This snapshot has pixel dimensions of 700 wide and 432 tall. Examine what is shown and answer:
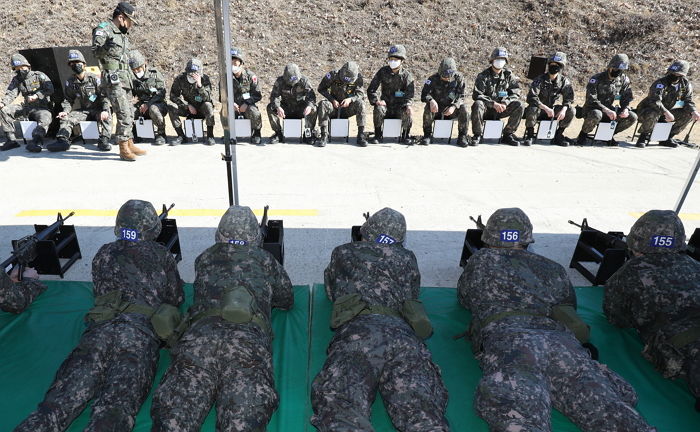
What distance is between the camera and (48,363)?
130 inches

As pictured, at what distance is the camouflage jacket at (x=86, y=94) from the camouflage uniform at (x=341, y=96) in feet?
13.8

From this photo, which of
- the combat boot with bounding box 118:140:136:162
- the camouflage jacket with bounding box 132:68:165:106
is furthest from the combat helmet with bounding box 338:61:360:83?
the combat boot with bounding box 118:140:136:162

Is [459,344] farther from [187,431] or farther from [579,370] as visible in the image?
[187,431]

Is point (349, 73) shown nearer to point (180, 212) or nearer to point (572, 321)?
point (180, 212)

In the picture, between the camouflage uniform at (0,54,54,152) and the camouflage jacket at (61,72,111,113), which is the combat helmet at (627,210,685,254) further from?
the camouflage uniform at (0,54,54,152)

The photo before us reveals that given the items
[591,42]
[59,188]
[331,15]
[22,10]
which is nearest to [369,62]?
[331,15]

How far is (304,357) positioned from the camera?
343 centimetres

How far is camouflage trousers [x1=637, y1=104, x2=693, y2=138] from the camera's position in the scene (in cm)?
944

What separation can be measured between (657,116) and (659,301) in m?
8.09

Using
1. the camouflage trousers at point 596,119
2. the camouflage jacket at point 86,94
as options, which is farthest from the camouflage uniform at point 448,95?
the camouflage jacket at point 86,94

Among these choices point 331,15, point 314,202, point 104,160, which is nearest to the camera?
point 314,202

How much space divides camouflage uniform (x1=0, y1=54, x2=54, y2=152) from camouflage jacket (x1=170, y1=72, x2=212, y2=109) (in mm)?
2340

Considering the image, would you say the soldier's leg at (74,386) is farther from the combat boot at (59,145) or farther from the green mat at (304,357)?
the combat boot at (59,145)

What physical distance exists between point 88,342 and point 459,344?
2.77 meters
